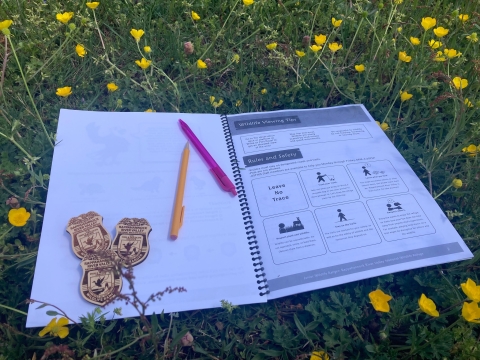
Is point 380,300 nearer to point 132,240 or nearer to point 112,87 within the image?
point 132,240

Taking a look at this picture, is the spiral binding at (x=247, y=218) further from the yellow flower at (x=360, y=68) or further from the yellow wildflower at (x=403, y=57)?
the yellow wildflower at (x=403, y=57)

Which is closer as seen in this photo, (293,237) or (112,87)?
(293,237)

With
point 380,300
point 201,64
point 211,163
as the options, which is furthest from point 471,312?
point 201,64

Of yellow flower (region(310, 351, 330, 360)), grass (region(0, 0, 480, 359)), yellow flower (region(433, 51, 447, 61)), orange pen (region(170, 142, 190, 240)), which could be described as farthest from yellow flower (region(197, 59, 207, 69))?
yellow flower (region(310, 351, 330, 360))

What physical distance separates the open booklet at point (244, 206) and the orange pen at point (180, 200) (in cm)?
2

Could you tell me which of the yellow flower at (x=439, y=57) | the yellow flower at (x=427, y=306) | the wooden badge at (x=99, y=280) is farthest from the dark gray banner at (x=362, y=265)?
the yellow flower at (x=439, y=57)

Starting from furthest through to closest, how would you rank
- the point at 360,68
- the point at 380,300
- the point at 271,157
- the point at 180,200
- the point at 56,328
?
the point at 360,68 < the point at 271,157 < the point at 180,200 < the point at 380,300 < the point at 56,328

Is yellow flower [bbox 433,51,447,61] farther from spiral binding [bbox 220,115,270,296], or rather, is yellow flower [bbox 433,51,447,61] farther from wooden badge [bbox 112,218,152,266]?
wooden badge [bbox 112,218,152,266]

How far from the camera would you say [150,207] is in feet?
3.51

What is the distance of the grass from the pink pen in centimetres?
15

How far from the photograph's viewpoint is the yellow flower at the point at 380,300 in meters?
0.97

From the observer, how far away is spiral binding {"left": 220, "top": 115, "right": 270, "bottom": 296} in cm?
100

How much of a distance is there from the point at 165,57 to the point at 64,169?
24.2 inches

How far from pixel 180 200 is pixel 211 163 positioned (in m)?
0.15
